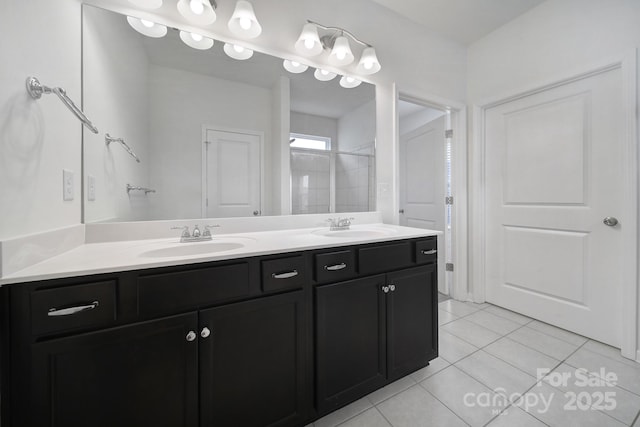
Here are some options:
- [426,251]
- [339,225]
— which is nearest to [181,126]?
[339,225]

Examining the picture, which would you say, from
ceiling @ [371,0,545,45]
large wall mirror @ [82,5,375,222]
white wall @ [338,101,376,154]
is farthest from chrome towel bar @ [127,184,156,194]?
ceiling @ [371,0,545,45]

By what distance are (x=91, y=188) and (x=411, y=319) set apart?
1785mm

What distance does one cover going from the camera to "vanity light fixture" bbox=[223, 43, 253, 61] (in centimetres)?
143

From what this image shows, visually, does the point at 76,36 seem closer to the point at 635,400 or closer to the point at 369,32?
the point at 369,32

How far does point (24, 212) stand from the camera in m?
0.75

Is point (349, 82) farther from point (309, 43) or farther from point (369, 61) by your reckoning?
point (309, 43)

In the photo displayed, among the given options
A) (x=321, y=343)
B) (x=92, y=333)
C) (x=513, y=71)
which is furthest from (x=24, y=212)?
(x=513, y=71)

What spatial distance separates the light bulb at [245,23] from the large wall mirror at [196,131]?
0.15m

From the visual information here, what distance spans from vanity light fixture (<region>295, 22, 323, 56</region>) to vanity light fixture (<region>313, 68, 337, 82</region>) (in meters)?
0.14

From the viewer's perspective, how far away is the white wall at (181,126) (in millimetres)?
1283

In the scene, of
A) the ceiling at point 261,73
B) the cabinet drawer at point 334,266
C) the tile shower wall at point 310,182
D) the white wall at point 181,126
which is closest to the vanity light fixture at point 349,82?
the ceiling at point 261,73

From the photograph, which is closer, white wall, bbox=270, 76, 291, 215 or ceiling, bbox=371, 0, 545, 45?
white wall, bbox=270, 76, 291, 215

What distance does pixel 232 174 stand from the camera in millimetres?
1445

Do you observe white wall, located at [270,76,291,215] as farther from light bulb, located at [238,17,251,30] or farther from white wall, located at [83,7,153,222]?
white wall, located at [83,7,153,222]
